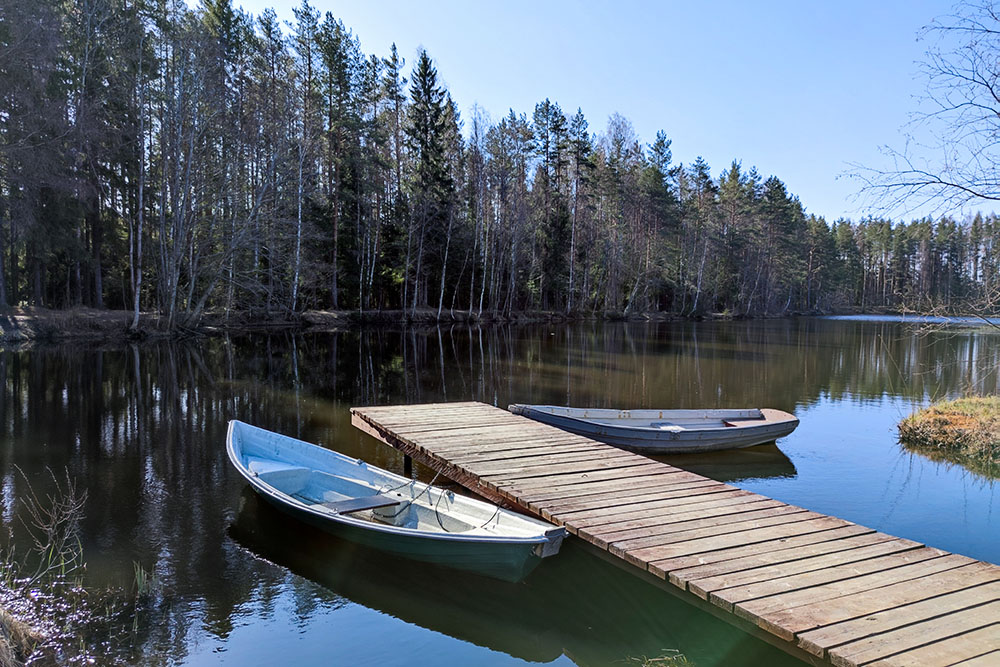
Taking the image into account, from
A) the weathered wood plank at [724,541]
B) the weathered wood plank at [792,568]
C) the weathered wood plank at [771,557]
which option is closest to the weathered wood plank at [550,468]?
the weathered wood plank at [724,541]

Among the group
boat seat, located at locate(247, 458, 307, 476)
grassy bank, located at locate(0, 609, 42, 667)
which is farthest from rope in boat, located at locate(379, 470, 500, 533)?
grassy bank, located at locate(0, 609, 42, 667)

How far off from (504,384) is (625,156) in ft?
128

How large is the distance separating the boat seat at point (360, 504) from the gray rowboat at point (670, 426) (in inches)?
171

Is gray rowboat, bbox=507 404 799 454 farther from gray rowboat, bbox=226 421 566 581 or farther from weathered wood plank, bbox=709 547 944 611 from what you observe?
weathered wood plank, bbox=709 547 944 611

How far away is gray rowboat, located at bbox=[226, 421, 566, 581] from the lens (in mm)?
5352

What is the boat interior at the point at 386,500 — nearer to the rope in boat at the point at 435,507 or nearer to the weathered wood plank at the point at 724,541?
the rope in boat at the point at 435,507

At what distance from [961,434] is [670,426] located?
5451 millimetres

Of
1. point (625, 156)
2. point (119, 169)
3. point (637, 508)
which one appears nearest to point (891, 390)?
point (637, 508)

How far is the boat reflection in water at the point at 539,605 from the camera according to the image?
192 inches

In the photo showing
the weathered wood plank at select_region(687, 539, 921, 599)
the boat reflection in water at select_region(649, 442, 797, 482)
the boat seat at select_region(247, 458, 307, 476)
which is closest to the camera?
the weathered wood plank at select_region(687, 539, 921, 599)

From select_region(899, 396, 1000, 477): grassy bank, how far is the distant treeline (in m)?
2.68

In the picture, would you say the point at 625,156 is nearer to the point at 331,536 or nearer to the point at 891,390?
the point at 891,390

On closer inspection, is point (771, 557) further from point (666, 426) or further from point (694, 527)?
point (666, 426)

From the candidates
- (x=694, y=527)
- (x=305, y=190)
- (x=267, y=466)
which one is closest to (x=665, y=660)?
(x=694, y=527)
